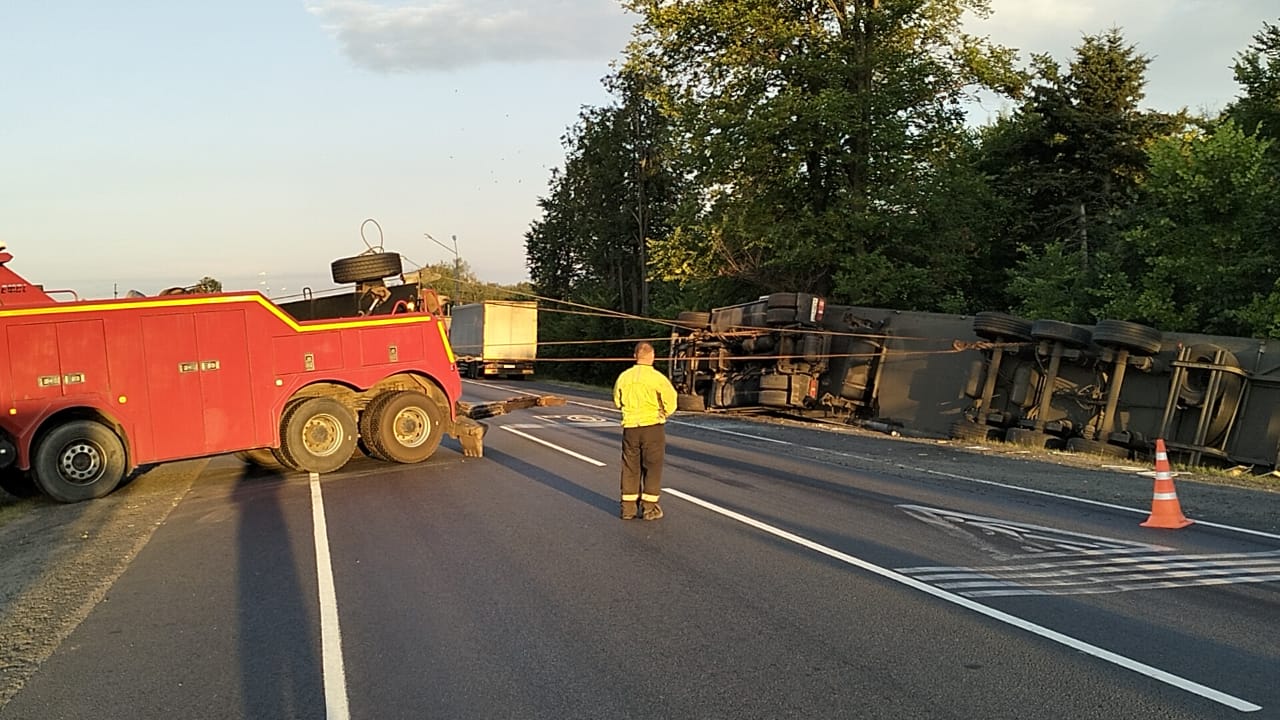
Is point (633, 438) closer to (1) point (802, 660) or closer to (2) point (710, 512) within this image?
(2) point (710, 512)

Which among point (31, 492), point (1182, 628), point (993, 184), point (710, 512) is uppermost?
point (993, 184)

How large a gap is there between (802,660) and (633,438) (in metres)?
4.32

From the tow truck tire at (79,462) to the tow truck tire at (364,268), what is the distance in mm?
3975

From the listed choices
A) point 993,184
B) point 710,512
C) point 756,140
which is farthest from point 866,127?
point 710,512

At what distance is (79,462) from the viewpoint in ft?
38.6

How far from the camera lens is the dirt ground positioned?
6.94 meters

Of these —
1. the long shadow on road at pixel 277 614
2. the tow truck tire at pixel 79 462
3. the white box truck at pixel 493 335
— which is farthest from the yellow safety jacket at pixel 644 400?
the white box truck at pixel 493 335

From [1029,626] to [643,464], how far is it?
432 cm

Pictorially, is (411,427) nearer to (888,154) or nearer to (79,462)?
(79,462)

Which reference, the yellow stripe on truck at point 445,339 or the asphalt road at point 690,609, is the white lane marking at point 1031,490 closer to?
the asphalt road at point 690,609

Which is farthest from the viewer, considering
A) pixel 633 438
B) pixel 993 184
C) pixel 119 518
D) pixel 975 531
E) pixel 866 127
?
pixel 993 184

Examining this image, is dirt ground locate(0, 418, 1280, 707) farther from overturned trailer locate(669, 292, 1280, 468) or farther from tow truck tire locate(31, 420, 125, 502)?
overturned trailer locate(669, 292, 1280, 468)

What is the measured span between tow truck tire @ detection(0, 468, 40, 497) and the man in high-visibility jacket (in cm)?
791

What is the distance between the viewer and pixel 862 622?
604cm
